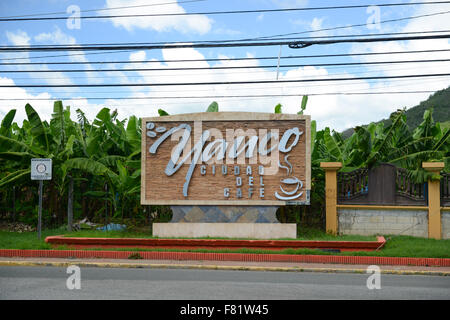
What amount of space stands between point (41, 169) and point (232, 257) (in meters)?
6.63

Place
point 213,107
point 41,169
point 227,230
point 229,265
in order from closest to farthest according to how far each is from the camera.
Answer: point 229,265, point 41,169, point 227,230, point 213,107

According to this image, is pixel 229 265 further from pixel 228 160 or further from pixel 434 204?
pixel 434 204

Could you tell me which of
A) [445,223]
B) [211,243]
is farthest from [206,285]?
[445,223]

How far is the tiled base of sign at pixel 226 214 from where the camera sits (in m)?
14.7

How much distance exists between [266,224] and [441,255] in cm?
505

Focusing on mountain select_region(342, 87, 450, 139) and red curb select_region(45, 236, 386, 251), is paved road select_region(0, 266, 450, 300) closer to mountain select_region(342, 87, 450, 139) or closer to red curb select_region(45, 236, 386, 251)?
red curb select_region(45, 236, 386, 251)

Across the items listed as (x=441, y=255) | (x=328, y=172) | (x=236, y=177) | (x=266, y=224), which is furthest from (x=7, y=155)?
(x=441, y=255)

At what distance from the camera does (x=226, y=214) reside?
14.8 m

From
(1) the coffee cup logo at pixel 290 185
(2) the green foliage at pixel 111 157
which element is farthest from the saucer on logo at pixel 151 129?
(1) the coffee cup logo at pixel 290 185

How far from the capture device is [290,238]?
14.2 meters

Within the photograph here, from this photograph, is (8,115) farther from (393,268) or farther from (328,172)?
(393,268)

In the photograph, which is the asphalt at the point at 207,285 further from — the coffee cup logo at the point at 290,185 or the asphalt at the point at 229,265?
the coffee cup logo at the point at 290,185

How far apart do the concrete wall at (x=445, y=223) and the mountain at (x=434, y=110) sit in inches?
1672

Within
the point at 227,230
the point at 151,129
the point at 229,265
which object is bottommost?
the point at 229,265
